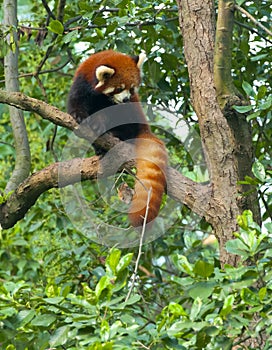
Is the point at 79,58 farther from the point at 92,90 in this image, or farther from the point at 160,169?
the point at 160,169

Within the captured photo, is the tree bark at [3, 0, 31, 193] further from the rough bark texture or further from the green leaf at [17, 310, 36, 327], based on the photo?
the green leaf at [17, 310, 36, 327]

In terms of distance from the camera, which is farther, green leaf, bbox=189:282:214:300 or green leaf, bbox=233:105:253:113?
green leaf, bbox=233:105:253:113

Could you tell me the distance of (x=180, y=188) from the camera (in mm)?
2668

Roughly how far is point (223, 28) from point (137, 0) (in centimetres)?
84

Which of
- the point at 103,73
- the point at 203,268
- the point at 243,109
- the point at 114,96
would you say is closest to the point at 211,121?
the point at 243,109

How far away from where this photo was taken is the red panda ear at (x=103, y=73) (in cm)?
369

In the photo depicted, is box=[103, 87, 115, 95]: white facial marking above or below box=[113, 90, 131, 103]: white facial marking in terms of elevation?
above

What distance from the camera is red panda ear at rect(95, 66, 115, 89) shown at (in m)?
3.69

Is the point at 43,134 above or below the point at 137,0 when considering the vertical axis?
below

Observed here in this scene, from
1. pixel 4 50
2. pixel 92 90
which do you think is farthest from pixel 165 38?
pixel 4 50

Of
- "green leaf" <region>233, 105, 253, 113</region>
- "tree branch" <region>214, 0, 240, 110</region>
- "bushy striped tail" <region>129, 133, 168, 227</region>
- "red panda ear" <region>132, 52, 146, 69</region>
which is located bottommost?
"bushy striped tail" <region>129, 133, 168, 227</region>

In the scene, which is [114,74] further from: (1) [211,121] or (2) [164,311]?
(2) [164,311]

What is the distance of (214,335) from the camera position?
153 cm

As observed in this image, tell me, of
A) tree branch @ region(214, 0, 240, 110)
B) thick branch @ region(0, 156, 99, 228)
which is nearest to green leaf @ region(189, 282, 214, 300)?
tree branch @ region(214, 0, 240, 110)
